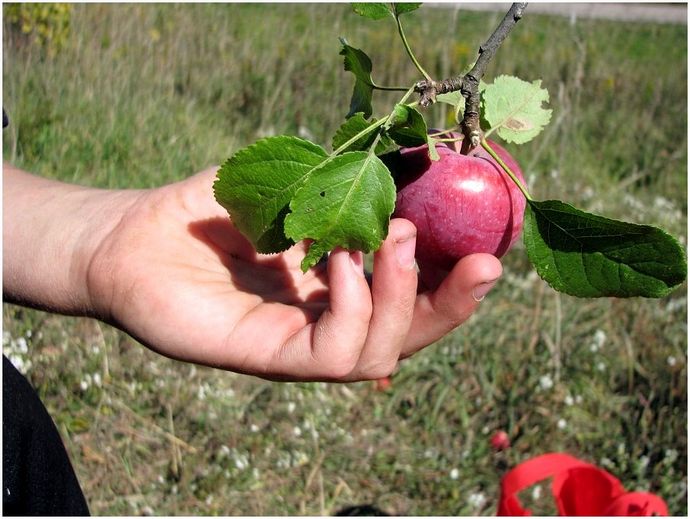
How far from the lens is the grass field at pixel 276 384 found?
197 centimetres

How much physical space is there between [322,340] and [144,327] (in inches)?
10.4

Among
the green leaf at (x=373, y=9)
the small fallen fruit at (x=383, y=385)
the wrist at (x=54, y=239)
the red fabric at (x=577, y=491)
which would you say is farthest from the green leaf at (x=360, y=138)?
the small fallen fruit at (x=383, y=385)

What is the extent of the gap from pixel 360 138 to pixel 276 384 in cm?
148

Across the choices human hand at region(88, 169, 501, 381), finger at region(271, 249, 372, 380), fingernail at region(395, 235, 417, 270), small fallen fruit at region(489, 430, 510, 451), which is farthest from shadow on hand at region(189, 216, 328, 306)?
small fallen fruit at region(489, 430, 510, 451)

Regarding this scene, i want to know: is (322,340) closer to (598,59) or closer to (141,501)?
(141,501)

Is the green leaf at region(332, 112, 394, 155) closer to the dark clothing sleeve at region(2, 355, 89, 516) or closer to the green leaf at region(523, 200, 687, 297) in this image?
the green leaf at region(523, 200, 687, 297)

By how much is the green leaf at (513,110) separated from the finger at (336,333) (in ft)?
0.70

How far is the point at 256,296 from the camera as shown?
1.11 m

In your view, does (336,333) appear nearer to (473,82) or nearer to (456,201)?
(456,201)

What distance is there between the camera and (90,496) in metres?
1.92

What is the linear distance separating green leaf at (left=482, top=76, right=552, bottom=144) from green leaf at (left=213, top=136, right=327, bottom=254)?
0.21 meters

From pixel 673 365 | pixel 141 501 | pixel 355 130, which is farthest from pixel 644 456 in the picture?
pixel 355 130

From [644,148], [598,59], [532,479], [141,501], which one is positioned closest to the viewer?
[532,479]

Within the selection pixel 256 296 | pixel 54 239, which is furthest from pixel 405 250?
pixel 54 239
